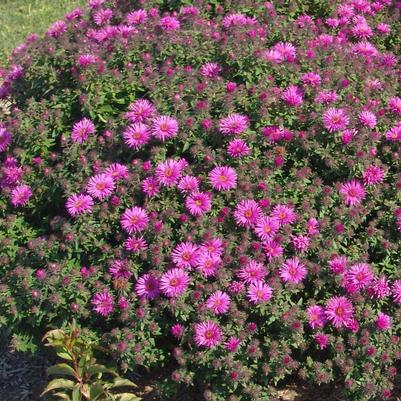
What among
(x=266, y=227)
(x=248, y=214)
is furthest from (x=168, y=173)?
A: (x=266, y=227)

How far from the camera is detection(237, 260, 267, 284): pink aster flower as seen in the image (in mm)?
3215

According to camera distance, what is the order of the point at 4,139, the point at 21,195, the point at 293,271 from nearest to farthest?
the point at 293,271
the point at 21,195
the point at 4,139

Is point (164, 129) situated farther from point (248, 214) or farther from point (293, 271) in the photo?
point (293, 271)

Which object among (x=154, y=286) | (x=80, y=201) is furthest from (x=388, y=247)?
(x=80, y=201)

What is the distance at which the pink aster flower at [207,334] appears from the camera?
3141mm

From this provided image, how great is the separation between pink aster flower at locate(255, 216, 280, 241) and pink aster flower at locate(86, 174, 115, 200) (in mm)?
758

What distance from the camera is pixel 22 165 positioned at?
150 inches

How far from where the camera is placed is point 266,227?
3309 millimetres

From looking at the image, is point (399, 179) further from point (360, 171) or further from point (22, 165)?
point (22, 165)

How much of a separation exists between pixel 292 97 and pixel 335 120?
0.92ft

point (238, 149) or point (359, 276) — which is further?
point (238, 149)

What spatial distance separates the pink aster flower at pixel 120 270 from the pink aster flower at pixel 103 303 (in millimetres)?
95

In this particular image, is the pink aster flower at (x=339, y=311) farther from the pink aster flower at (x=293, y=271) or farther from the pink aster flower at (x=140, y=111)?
the pink aster flower at (x=140, y=111)

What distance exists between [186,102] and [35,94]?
1115 millimetres
